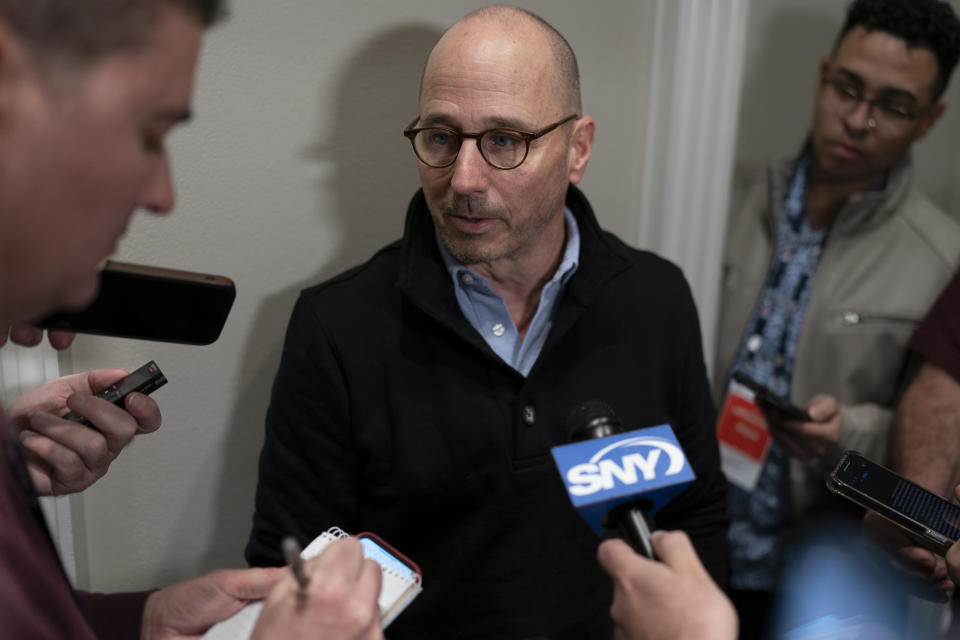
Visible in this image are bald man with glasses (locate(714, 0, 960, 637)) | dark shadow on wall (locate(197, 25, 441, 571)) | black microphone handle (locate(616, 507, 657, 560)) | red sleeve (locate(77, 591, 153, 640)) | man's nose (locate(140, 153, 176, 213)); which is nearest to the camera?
man's nose (locate(140, 153, 176, 213))

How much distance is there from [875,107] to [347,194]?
1257 mm

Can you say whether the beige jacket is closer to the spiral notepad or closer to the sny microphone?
the sny microphone

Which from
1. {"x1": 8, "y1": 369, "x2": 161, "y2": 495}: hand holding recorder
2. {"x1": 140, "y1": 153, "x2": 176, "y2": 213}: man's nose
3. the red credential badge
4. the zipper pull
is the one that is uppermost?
{"x1": 140, "y1": 153, "x2": 176, "y2": 213}: man's nose

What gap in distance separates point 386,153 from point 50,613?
1.19 metres

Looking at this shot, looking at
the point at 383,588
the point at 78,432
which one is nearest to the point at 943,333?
the point at 383,588

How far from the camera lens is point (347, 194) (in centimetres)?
171

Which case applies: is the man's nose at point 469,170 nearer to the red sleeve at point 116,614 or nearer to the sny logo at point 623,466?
the sny logo at point 623,466

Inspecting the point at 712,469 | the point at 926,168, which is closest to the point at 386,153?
the point at 712,469

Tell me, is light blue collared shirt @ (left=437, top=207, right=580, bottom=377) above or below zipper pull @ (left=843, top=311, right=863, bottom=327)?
above

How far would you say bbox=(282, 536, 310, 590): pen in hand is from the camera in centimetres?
72

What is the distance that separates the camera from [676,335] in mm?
1601

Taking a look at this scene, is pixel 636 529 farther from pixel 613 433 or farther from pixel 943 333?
pixel 943 333

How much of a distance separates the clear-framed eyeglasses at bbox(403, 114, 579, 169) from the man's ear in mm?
127

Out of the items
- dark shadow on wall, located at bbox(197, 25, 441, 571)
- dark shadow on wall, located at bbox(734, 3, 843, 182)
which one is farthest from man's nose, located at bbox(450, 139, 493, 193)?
dark shadow on wall, located at bbox(734, 3, 843, 182)
